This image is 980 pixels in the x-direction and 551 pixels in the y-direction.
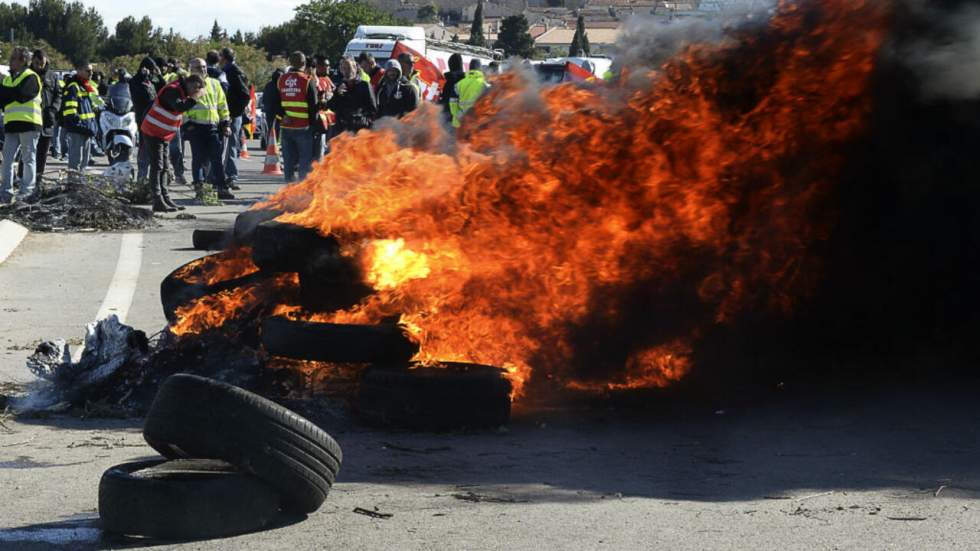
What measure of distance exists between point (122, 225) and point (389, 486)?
12327mm

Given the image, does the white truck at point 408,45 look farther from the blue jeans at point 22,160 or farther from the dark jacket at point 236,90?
the blue jeans at point 22,160

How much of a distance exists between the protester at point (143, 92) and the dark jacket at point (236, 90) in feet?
3.93

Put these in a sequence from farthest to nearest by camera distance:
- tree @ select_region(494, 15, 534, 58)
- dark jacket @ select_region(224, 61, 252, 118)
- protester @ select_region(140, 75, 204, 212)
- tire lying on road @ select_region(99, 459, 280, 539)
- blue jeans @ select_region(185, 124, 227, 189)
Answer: tree @ select_region(494, 15, 534, 58), dark jacket @ select_region(224, 61, 252, 118), blue jeans @ select_region(185, 124, 227, 189), protester @ select_region(140, 75, 204, 212), tire lying on road @ select_region(99, 459, 280, 539)

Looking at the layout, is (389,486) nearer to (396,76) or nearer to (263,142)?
(396,76)

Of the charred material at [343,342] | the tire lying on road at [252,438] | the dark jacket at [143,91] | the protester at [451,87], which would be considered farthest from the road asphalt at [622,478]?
the dark jacket at [143,91]

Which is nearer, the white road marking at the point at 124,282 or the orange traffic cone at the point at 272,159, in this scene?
the white road marking at the point at 124,282

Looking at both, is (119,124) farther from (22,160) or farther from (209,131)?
(22,160)

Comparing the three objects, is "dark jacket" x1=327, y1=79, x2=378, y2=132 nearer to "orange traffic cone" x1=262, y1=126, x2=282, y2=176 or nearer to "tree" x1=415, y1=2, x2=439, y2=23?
"orange traffic cone" x1=262, y1=126, x2=282, y2=176

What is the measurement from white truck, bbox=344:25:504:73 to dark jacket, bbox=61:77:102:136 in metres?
17.4

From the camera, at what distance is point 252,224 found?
934 centimetres

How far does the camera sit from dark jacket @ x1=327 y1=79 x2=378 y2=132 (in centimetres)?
2038

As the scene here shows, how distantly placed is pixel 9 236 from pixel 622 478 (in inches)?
450

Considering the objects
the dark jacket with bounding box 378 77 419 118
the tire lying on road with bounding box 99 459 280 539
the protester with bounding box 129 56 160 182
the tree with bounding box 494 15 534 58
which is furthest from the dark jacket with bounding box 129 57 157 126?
the tree with bounding box 494 15 534 58

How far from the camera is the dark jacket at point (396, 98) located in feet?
67.7
